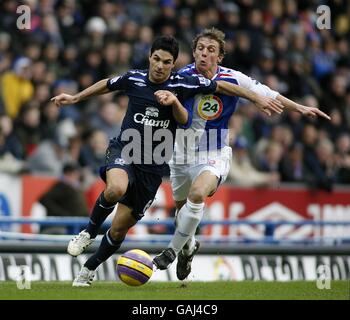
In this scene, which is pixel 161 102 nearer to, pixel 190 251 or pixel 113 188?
pixel 113 188

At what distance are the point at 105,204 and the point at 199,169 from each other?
1.32 meters

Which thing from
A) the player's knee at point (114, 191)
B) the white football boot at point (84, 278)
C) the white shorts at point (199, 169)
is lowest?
the white football boot at point (84, 278)

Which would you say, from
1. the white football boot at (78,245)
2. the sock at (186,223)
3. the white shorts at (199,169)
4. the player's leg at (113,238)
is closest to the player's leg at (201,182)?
the white shorts at (199,169)

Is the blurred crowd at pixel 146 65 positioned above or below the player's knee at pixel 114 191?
above

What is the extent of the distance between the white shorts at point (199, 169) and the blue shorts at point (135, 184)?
0.66 metres

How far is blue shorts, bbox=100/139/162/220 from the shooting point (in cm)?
1172

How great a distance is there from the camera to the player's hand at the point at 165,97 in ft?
36.7

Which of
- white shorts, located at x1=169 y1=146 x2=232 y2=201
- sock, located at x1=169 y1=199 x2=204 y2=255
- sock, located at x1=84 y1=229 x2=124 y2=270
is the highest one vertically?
white shorts, located at x1=169 y1=146 x2=232 y2=201

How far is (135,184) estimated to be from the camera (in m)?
11.8

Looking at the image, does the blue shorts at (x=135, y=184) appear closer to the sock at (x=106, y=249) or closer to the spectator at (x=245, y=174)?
the sock at (x=106, y=249)

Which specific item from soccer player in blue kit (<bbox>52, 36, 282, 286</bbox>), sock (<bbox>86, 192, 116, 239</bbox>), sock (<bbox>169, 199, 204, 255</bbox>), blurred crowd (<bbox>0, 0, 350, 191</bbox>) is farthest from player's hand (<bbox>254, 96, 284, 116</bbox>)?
blurred crowd (<bbox>0, 0, 350, 191</bbox>)

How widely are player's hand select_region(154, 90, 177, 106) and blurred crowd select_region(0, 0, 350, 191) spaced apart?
5.81 metres

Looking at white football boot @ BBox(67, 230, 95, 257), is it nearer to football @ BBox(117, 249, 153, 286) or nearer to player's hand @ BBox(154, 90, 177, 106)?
football @ BBox(117, 249, 153, 286)

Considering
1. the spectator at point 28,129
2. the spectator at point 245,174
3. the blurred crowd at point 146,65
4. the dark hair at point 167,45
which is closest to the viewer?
the dark hair at point 167,45
